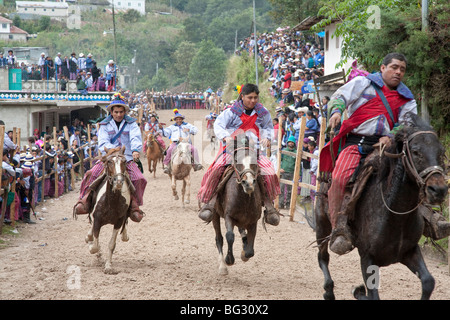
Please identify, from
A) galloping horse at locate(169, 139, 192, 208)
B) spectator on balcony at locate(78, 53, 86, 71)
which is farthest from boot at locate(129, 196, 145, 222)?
spectator on balcony at locate(78, 53, 86, 71)

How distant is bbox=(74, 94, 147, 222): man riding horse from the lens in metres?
9.95

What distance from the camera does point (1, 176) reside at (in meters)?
11.9

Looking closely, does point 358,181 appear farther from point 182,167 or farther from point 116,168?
point 182,167

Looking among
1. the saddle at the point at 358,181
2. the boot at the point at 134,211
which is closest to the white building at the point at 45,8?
the boot at the point at 134,211

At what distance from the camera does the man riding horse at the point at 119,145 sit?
995 centimetres

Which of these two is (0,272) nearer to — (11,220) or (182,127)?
(11,220)

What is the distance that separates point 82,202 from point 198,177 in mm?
15643

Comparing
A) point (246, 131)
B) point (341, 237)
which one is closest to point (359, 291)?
point (341, 237)

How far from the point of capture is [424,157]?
5.30 m

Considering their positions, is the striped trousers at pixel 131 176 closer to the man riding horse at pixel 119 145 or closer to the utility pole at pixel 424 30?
the man riding horse at pixel 119 145

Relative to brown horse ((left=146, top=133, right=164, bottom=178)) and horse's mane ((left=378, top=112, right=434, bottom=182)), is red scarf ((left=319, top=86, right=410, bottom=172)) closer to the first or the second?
horse's mane ((left=378, top=112, right=434, bottom=182))

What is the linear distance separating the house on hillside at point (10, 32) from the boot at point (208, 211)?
9378 centimetres

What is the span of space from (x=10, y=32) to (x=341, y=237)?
3940 inches

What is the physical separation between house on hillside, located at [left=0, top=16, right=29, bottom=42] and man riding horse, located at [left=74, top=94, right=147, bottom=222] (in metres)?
91.8
